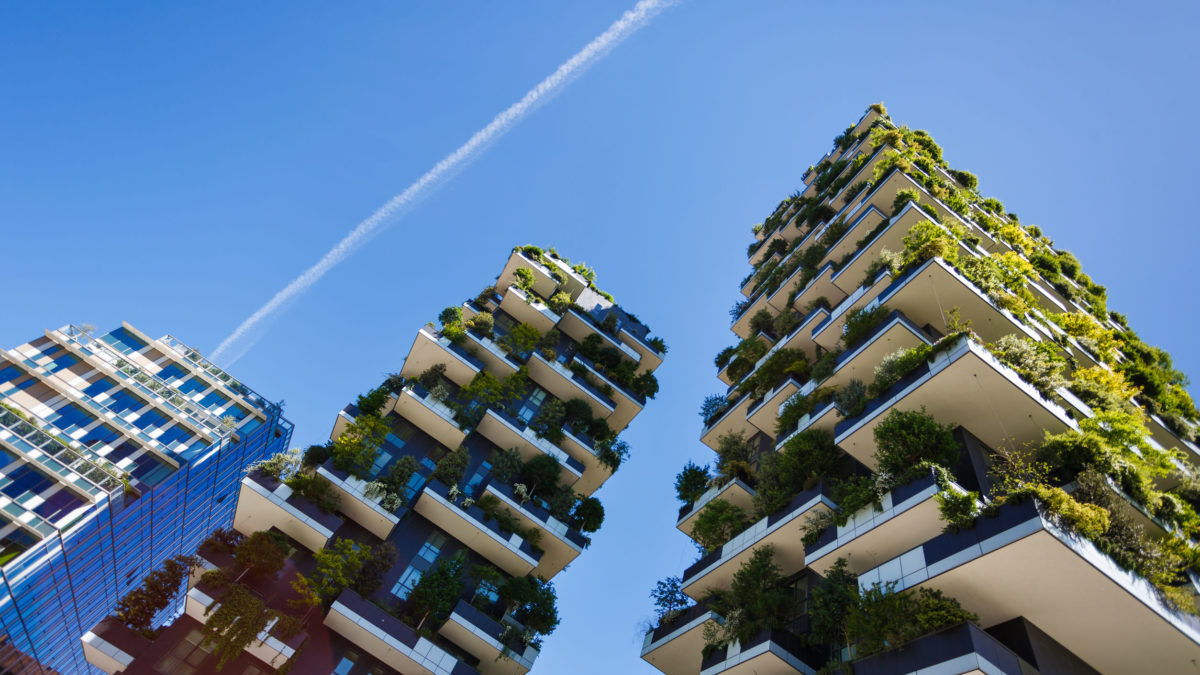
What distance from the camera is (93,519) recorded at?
3234 centimetres

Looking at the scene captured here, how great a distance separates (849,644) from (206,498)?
47.6 metres

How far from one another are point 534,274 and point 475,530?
17.0 m

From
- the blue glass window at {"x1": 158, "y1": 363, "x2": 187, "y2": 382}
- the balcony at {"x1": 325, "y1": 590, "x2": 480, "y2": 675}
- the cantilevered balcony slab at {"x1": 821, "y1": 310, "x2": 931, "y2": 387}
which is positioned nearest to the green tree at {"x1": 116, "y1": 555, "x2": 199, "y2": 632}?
the balcony at {"x1": 325, "y1": 590, "x2": 480, "y2": 675}

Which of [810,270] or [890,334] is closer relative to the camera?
[890,334]

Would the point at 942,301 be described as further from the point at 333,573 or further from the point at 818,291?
the point at 333,573

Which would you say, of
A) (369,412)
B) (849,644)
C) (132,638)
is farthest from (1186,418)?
(132,638)

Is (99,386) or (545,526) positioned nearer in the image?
(545,526)

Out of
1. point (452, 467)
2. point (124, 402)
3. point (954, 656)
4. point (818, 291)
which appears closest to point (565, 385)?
point (452, 467)

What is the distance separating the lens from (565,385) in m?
32.0

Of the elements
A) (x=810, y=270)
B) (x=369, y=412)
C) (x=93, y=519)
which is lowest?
(x=93, y=519)

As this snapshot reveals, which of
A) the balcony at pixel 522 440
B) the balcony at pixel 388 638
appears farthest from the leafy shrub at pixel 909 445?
the balcony at pixel 388 638

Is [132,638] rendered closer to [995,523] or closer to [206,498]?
[995,523]

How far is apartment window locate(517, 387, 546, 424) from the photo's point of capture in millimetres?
30923

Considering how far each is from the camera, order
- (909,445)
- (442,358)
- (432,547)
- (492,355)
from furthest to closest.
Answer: (492,355) < (442,358) < (432,547) < (909,445)
